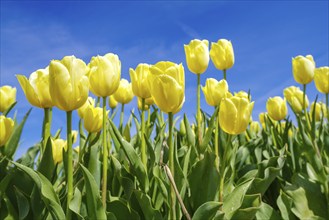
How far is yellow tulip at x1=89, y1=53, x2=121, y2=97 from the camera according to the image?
154cm

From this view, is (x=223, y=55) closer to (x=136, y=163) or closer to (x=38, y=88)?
(x=136, y=163)

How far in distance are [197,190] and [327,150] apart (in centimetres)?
170

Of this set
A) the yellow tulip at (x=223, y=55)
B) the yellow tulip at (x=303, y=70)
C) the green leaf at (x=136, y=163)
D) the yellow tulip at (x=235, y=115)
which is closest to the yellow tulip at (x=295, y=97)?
the yellow tulip at (x=303, y=70)

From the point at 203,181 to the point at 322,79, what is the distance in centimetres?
184

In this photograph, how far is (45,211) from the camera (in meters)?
1.79

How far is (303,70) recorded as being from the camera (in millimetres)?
2947

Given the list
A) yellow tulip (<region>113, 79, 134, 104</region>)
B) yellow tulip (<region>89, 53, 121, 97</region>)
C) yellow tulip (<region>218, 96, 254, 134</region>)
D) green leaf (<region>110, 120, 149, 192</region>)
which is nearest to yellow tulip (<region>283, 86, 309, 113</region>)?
yellow tulip (<region>113, 79, 134, 104</region>)

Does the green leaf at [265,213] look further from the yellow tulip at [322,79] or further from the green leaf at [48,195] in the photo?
the yellow tulip at [322,79]

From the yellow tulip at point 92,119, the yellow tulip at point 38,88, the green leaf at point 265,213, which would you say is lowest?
the green leaf at point 265,213

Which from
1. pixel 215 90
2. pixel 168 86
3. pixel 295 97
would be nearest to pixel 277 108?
pixel 295 97

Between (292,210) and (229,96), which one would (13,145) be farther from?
(292,210)

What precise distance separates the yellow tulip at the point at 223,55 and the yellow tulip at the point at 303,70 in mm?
764

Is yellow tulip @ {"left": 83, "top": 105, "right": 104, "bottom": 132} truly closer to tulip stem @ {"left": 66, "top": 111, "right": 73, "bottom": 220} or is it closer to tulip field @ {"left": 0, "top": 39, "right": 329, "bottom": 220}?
tulip field @ {"left": 0, "top": 39, "right": 329, "bottom": 220}

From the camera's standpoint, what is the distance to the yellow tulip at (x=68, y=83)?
1.34m
